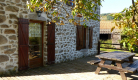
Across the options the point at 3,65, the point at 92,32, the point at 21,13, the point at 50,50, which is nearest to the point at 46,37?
the point at 50,50

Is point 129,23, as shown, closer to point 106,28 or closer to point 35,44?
point 35,44

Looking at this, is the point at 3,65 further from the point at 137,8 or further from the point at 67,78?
the point at 137,8

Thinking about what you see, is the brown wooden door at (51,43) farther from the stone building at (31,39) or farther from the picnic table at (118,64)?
the picnic table at (118,64)

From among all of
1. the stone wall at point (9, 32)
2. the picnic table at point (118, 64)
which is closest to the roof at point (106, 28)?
the picnic table at point (118, 64)

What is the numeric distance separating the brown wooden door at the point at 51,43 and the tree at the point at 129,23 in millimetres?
4066

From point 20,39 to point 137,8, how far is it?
3.86 m

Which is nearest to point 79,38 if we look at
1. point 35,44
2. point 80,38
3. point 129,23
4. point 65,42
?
point 80,38

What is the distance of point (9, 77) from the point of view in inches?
159

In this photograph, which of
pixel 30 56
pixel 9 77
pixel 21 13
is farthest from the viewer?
pixel 30 56

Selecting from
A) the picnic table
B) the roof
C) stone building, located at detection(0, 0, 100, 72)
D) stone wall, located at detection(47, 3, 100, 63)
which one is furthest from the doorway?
the roof

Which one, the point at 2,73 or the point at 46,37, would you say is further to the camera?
the point at 46,37

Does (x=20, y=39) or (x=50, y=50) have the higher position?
(x=20, y=39)

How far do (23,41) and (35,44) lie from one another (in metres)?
0.73

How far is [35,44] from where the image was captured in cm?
531
